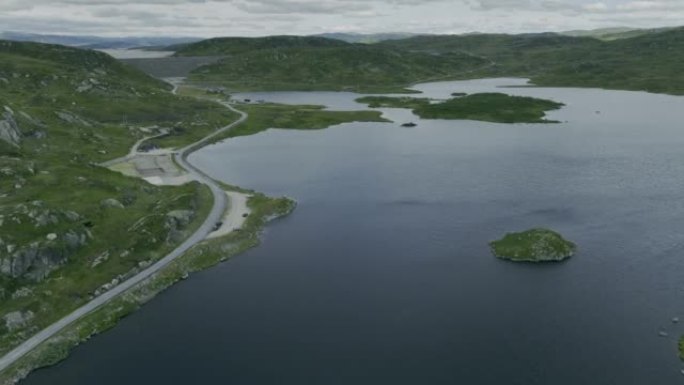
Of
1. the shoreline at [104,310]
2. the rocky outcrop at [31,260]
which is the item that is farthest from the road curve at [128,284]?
the rocky outcrop at [31,260]

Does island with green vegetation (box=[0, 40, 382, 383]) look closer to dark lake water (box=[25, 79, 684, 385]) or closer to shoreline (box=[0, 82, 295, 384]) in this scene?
shoreline (box=[0, 82, 295, 384])

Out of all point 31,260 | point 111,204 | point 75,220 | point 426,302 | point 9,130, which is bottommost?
point 426,302

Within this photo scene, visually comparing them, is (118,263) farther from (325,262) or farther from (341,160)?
(341,160)

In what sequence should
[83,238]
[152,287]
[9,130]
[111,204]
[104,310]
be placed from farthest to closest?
[9,130], [111,204], [83,238], [152,287], [104,310]

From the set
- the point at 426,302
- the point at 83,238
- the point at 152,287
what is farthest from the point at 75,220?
the point at 426,302

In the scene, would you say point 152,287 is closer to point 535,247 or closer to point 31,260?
point 31,260

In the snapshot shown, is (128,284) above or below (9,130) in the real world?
below
